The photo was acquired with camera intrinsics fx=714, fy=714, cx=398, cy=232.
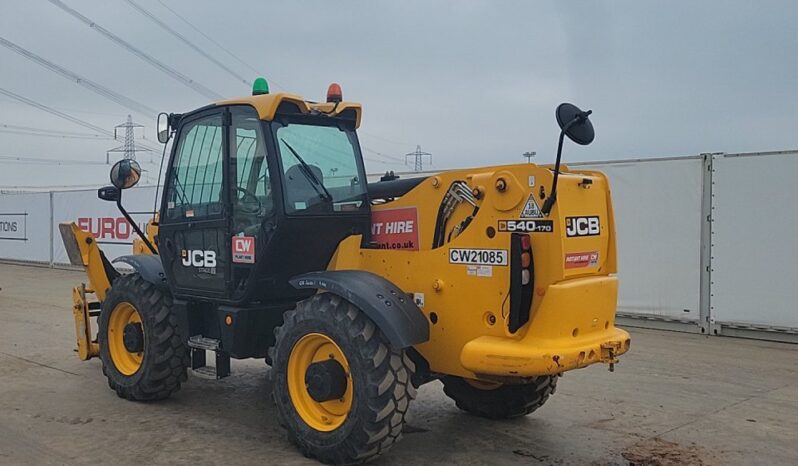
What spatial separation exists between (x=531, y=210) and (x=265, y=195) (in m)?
1.92

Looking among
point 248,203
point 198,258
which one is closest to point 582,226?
point 248,203

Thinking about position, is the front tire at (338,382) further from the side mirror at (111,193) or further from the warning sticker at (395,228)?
the side mirror at (111,193)

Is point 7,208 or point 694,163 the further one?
point 7,208

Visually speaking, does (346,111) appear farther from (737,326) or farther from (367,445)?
(737,326)

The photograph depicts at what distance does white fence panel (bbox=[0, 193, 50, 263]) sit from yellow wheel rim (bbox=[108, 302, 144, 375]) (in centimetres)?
1711

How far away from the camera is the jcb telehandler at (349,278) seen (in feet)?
13.7

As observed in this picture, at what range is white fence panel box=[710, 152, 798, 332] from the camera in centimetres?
925

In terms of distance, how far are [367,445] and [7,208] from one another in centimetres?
2291

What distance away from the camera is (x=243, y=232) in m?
5.18

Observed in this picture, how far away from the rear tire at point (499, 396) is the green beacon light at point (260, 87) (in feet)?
8.48

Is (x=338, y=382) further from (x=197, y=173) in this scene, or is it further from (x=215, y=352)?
(x=197, y=173)

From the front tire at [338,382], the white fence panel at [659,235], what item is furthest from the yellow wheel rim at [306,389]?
the white fence panel at [659,235]

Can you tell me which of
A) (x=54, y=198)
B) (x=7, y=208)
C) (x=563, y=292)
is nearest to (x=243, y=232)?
(x=563, y=292)

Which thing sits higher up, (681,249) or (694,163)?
(694,163)
